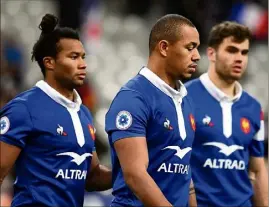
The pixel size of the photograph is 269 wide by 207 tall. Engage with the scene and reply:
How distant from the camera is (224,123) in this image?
571 centimetres

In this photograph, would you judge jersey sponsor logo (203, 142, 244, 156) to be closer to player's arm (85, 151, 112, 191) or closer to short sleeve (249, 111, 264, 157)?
short sleeve (249, 111, 264, 157)

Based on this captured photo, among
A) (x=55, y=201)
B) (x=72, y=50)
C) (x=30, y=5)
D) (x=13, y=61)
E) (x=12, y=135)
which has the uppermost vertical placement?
(x=30, y=5)

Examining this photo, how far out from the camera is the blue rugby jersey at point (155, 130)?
4.44m

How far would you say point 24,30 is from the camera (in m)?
9.36

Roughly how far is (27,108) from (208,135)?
1310 mm

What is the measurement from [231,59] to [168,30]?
133 cm

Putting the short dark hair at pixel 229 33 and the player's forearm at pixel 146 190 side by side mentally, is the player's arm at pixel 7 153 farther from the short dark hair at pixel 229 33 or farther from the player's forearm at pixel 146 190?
the short dark hair at pixel 229 33

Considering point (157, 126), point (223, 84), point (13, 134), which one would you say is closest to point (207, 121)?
point (223, 84)

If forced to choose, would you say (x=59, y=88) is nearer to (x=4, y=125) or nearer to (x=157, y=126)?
(x=4, y=125)

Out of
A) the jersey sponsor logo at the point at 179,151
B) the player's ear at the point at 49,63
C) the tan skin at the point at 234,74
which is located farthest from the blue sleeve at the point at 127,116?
the tan skin at the point at 234,74

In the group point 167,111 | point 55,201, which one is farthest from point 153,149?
point 55,201

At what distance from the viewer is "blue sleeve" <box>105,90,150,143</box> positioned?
14.4 feet

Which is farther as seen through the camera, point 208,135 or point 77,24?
point 77,24

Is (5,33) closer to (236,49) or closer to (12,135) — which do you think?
(236,49)
